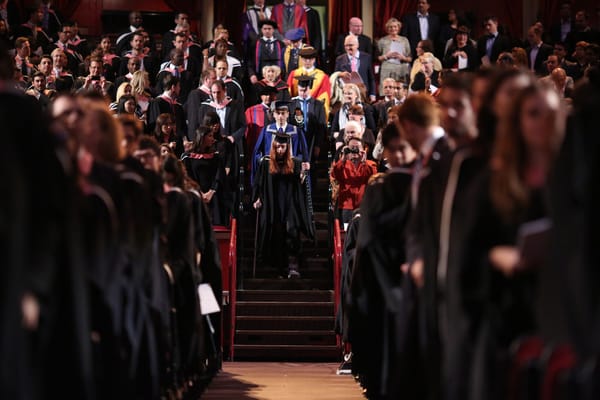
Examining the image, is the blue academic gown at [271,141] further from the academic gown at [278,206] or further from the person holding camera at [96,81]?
the person holding camera at [96,81]

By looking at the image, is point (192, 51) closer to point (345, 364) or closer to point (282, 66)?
point (282, 66)

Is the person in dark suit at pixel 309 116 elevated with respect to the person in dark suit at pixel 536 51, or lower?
lower

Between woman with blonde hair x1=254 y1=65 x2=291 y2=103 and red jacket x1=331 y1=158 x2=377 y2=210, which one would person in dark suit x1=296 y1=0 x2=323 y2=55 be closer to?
woman with blonde hair x1=254 y1=65 x2=291 y2=103

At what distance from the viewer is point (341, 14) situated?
23.8m

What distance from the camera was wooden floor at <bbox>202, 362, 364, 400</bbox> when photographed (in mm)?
10477

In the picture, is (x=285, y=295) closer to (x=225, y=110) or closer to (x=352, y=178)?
(x=352, y=178)

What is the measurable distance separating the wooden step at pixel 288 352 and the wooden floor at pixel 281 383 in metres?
0.22

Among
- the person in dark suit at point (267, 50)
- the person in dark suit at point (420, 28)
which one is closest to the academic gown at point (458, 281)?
the person in dark suit at point (267, 50)

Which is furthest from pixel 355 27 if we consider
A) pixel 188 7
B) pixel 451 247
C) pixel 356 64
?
pixel 451 247

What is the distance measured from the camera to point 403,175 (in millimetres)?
7516

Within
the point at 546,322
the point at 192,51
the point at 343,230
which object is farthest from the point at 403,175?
the point at 192,51

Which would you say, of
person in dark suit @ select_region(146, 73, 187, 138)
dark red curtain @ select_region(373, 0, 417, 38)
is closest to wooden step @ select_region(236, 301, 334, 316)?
person in dark suit @ select_region(146, 73, 187, 138)

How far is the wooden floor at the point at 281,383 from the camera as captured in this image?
10477mm

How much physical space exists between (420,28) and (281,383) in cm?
1078
